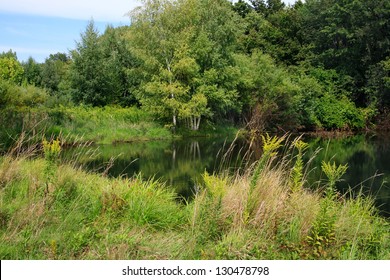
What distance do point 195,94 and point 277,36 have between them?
14.9 metres

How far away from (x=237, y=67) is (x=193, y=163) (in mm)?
14518

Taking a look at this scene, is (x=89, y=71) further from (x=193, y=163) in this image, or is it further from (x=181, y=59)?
(x=193, y=163)

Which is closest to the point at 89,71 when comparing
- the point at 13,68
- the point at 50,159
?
the point at 50,159

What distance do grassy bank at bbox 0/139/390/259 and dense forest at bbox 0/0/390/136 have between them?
15773 mm

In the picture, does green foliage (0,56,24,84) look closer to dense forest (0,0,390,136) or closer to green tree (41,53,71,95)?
green tree (41,53,71,95)

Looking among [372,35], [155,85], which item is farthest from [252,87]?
[372,35]

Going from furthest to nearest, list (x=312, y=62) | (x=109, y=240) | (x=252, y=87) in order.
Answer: (x=312, y=62) < (x=252, y=87) < (x=109, y=240)

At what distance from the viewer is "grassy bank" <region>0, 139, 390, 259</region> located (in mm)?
4434

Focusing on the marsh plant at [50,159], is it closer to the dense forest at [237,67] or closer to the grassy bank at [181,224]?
the grassy bank at [181,224]

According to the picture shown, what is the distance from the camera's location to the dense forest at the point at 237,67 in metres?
27.2

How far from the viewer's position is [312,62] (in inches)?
1569

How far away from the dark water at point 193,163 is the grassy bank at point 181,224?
244 cm

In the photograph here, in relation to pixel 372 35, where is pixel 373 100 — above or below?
below

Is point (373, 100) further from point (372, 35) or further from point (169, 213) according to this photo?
point (169, 213)
